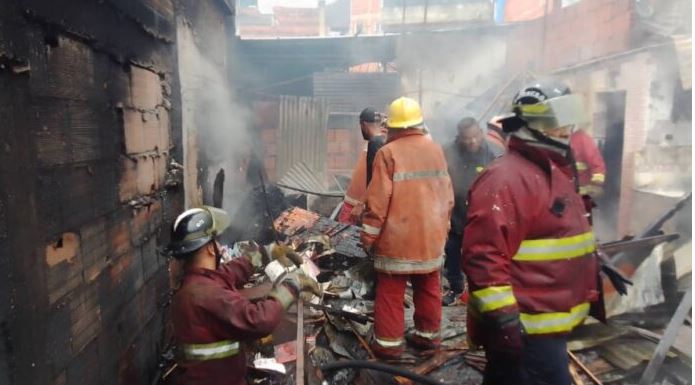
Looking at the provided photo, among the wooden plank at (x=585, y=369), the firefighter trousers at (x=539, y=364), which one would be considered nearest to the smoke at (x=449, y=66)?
the wooden plank at (x=585, y=369)

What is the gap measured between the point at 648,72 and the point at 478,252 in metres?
7.54

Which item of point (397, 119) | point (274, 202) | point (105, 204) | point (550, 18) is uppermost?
point (550, 18)

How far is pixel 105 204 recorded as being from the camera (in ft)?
8.36

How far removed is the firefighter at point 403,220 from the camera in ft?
12.0

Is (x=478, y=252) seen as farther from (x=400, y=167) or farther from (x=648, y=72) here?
(x=648, y=72)

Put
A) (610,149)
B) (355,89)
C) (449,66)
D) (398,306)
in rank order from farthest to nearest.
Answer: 1. (449,66)
2. (355,89)
3. (610,149)
4. (398,306)

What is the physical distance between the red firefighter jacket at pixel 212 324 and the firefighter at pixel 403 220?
1.51 metres

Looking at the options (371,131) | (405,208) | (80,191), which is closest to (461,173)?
(371,131)

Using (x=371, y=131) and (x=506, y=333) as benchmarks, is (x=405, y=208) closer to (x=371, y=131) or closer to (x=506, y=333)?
(x=371, y=131)

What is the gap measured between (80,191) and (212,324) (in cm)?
89

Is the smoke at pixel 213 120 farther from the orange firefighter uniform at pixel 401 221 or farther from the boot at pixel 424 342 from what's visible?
the boot at pixel 424 342

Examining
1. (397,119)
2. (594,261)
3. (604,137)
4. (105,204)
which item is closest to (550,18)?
(604,137)

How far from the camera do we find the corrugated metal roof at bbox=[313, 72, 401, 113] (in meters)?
14.3

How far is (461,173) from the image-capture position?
5.25 m
